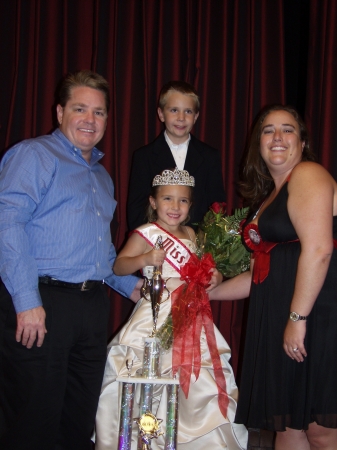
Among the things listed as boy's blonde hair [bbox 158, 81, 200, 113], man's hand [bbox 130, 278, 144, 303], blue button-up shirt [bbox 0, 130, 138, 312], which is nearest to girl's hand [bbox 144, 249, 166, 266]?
blue button-up shirt [bbox 0, 130, 138, 312]

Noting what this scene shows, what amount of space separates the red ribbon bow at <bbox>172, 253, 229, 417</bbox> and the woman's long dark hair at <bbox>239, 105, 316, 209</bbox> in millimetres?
341

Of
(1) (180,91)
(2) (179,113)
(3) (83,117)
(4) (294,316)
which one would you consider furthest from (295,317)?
(1) (180,91)

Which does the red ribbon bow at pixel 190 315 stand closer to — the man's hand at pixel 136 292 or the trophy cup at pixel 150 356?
the trophy cup at pixel 150 356

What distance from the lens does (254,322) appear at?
1.75m

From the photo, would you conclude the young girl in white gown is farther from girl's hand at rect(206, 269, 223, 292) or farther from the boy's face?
the boy's face

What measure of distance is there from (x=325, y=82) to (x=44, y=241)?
196cm

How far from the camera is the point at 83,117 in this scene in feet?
6.15

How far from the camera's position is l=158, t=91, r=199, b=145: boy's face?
238cm

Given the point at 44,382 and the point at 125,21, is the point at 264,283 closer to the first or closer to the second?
the point at 44,382

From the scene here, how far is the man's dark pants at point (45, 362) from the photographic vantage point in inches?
65.6

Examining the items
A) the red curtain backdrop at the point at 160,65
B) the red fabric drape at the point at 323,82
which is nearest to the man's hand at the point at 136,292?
the red curtain backdrop at the point at 160,65

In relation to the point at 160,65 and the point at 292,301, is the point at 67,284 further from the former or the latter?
the point at 160,65

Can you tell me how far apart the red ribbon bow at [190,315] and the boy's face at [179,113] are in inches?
29.7

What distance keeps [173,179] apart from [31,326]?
3.06 feet
